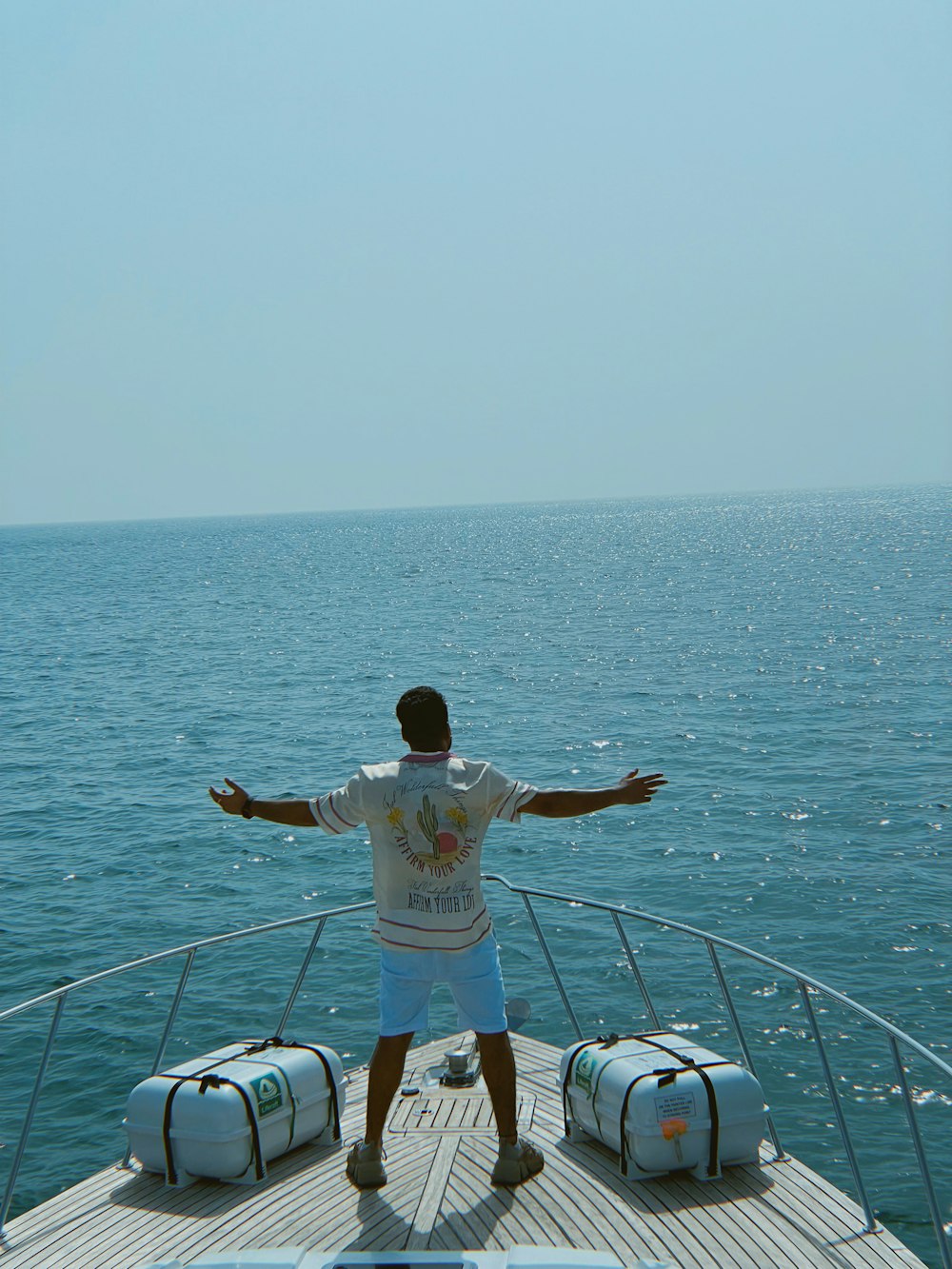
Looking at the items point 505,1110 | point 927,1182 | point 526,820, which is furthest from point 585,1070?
point 526,820

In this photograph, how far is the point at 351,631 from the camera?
200 ft

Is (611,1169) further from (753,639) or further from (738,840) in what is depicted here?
(753,639)

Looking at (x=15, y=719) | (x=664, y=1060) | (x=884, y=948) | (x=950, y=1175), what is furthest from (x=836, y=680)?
(x=664, y=1060)

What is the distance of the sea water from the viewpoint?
14109 millimetres

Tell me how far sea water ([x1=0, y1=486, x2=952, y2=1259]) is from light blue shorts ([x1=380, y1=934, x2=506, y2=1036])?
261 inches

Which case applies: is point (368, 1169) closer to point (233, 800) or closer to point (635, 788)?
point (233, 800)

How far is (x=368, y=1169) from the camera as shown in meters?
5.82

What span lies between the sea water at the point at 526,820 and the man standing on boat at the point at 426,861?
6705 mm

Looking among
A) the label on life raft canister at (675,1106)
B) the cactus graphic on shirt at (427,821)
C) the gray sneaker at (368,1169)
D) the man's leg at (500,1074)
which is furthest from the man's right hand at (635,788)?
the gray sneaker at (368,1169)

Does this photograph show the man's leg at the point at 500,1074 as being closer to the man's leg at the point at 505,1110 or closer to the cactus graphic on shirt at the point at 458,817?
the man's leg at the point at 505,1110

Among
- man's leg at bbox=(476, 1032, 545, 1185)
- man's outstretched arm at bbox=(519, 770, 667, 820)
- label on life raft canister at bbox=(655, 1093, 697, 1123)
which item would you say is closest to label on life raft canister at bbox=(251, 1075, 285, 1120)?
man's leg at bbox=(476, 1032, 545, 1185)

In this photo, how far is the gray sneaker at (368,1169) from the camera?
5816 millimetres

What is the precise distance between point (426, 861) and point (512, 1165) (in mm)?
1612

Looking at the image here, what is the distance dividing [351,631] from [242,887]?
41333 mm
